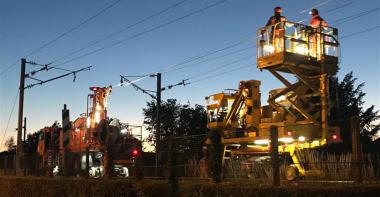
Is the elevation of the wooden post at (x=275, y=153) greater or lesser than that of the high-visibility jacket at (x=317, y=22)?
lesser

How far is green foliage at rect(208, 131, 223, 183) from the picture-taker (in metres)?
11.2

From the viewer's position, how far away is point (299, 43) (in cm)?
1761

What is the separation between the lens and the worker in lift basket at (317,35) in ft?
58.5

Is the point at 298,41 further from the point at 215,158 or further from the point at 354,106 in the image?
the point at 354,106

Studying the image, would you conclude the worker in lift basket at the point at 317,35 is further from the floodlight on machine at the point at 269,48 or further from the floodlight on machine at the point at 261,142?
the floodlight on machine at the point at 261,142

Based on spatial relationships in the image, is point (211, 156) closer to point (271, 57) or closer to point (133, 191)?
point (133, 191)

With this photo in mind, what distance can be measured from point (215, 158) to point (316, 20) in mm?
8685

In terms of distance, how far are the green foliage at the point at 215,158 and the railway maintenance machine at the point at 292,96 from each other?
15.8ft

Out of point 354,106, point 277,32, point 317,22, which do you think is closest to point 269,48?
point 277,32

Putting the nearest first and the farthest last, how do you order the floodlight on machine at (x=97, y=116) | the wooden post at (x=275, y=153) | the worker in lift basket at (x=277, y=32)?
the wooden post at (x=275, y=153) < the worker in lift basket at (x=277, y=32) < the floodlight on machine at (x=97, y=116)

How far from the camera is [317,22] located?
59.3ft

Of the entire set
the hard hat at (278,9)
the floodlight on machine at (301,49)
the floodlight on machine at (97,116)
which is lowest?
the floodlight on machine at (97,116)

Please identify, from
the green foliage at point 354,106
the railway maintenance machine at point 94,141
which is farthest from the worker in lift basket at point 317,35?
the green foliage at point 354,106

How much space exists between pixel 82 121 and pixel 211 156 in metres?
16.4
